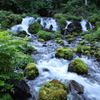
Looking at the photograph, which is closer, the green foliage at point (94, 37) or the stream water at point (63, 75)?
the stream water at point (63, 75)

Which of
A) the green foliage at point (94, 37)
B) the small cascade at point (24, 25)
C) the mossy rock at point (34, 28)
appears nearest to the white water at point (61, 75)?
the green foliage at point (94, 37)

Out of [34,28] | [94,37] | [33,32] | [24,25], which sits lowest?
[94,37]

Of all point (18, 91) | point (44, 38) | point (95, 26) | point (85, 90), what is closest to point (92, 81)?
point (85, 90)

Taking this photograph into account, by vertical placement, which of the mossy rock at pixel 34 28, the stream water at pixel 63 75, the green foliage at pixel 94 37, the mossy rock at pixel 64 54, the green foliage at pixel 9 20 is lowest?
the stream water at pixel 63 75

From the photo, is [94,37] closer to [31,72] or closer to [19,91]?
[31,72]

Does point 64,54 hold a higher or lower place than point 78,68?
higher

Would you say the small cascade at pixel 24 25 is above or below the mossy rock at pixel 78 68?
above

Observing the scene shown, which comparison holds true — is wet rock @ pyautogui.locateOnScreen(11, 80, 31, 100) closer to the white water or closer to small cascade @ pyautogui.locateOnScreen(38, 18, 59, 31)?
the white water

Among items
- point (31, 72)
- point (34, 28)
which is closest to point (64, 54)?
point (31, 72)

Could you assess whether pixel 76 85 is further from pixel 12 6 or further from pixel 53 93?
pixel 12 6

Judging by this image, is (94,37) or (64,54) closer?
(64,54)

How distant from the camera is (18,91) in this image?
3443mm

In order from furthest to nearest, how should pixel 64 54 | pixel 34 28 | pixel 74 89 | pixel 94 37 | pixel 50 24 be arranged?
pixel 50 24 < pixel 34 28 < pixel 94 37 < pixel 64 54 < pixel 74 89

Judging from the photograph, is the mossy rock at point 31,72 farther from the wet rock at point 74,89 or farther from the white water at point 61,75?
the wet rock at point 74,89
